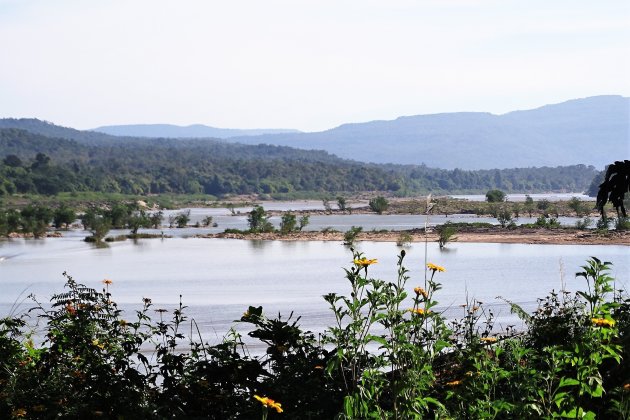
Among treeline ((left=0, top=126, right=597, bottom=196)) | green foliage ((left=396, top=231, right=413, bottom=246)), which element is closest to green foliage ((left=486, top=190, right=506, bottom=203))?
green foliage ((left=396, top=231, right=413, bottom=246))

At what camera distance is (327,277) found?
21.5 m

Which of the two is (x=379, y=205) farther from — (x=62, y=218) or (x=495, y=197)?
(x=62, y=218)

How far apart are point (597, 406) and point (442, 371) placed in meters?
1.11

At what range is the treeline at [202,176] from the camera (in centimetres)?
8556

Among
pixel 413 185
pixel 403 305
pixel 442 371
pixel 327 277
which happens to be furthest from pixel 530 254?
pixel 413 185

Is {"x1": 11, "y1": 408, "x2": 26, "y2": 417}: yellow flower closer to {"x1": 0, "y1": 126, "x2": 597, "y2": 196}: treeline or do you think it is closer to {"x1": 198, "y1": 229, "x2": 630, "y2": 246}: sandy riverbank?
{"x1": 198, "y1": 229, "x2": 630, "y2": 246}: sandy riverbank

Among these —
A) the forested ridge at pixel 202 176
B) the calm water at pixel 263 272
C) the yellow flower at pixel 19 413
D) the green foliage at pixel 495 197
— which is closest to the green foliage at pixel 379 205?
the green foliage at pixel 495 197

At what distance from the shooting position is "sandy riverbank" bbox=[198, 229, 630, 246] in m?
32.0

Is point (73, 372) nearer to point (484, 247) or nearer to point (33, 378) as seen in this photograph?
point (33, 378)

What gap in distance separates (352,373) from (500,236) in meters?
31.4

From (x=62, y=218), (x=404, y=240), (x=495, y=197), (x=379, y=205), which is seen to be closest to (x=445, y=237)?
(x=404, y=240)

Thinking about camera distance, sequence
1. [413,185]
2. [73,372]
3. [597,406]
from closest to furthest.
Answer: [597,406], [73,372], [413,185]

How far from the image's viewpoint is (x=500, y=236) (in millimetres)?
35188

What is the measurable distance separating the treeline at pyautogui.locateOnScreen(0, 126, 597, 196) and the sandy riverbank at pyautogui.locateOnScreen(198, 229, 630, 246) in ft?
131
